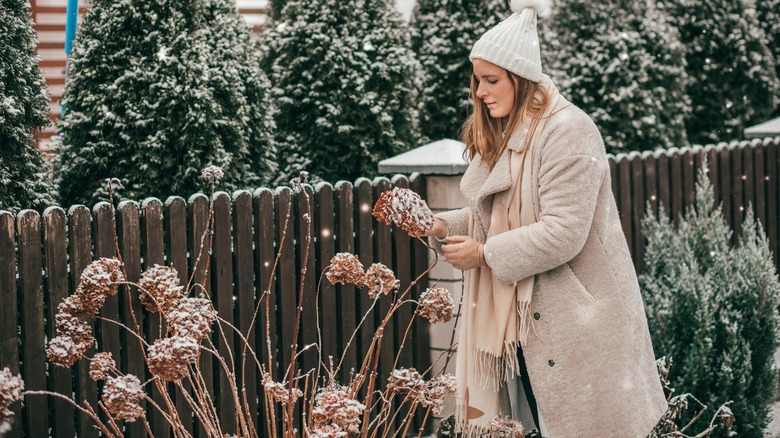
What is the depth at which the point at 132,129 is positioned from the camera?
468 cm

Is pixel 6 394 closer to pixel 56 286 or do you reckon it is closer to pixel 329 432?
pixel 329 432

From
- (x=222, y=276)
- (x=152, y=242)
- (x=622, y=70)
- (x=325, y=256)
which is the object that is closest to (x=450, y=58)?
(x=622, y=70)

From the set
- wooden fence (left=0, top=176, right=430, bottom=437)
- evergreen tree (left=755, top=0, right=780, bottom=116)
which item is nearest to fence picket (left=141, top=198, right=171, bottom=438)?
wooden fence (left=0, top=176, right=430, bottom=437)

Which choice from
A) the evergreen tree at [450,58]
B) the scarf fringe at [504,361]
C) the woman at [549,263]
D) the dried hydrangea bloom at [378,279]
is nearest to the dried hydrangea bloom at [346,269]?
the dried hydrangea bloom at [378,279]

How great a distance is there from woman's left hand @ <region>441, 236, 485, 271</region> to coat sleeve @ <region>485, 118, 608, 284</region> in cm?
4

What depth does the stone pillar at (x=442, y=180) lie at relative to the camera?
14.7 feet

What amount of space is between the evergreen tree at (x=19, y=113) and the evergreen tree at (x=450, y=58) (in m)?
4.30

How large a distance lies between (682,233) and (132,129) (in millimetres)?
3094

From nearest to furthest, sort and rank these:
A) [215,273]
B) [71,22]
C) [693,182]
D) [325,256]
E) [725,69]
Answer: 1. [215,273]
2. [325,256]
3. [71,22]
4. [693,182]
5. [725,69]

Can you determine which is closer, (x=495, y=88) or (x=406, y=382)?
(x=406, y=382)

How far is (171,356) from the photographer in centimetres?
220

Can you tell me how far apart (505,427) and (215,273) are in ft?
5.20

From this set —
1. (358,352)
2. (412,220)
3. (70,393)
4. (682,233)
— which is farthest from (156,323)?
(682,233)

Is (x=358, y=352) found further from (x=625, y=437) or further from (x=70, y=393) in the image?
(x=625, y=437)
